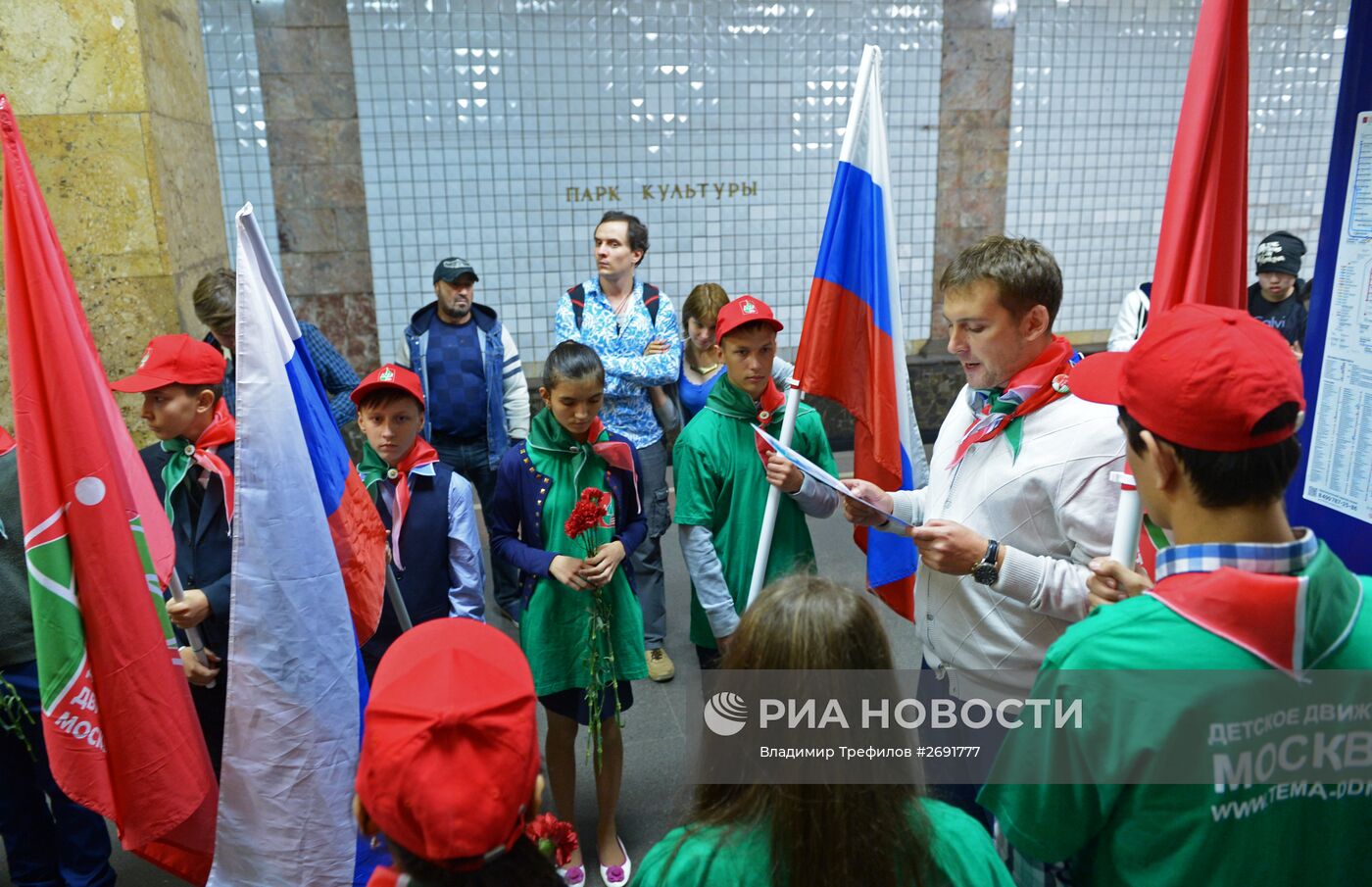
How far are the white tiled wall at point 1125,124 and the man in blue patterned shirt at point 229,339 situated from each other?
5576mm

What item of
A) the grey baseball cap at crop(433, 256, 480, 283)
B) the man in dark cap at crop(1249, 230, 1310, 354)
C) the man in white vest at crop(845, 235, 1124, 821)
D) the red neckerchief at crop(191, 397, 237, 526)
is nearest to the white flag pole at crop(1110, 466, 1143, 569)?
the man in white vest at crop(845, 235, 1124, 821)

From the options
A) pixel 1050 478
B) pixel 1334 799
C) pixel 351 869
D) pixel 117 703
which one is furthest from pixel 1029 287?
pixel 117 703

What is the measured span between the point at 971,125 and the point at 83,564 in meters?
6.90

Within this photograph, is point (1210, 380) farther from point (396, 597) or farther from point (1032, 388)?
point (396, 597)

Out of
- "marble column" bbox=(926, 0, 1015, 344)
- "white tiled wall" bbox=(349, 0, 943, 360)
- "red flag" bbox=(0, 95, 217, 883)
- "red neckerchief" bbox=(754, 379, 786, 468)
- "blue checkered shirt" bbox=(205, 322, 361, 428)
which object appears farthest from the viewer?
"marble column" bbox=(926, 0, 1015, 344)

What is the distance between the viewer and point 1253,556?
1338mm

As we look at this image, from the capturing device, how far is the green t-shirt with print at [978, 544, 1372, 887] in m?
1.31

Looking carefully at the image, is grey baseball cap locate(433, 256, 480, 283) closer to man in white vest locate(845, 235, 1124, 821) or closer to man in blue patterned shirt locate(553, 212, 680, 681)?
man in blue patterned shirt locate(553, 212, 680, 681)

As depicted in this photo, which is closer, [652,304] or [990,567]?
[990,567]

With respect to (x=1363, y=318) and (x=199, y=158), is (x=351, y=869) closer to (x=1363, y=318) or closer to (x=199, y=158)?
(x=1363, y=318)

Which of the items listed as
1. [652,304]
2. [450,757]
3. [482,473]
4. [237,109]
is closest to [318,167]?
[237,109]

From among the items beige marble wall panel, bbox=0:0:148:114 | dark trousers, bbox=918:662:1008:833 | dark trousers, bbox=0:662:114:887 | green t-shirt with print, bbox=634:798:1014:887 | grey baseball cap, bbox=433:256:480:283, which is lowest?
dark trousers, bbox=0:662:114:887

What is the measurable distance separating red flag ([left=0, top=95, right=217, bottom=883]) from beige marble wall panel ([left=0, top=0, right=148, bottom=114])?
2507 mm

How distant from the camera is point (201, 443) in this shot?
9.18 feet
